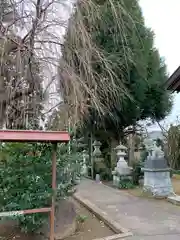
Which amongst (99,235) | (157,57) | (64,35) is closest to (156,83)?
(157,57)

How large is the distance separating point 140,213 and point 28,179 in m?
3.11

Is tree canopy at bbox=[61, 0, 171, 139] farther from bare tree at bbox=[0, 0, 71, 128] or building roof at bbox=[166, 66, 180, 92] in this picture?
building roof at bbox=[166, 66, 180, 92]

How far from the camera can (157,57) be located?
13078mm

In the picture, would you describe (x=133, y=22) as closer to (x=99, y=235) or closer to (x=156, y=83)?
A: (x=99, y=235)

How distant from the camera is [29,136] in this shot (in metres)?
3.63

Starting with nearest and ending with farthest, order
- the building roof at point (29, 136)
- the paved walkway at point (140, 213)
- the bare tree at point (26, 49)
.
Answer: the building roof at point (29, 136), the paved walkway at point (140, 213), the bare tree at point (26, 49)

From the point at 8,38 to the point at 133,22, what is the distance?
2457 mm

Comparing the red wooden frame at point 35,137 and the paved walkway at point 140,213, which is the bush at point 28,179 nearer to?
the red wooden frame at point 35,137

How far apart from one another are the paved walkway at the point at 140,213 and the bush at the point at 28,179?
4.63 feet

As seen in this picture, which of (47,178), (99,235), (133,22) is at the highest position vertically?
(133,22)

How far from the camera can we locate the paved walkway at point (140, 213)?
4.89m

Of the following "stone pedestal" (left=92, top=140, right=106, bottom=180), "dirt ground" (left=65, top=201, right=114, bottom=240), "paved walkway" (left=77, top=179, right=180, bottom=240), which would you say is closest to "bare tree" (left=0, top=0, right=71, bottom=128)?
"dirt ground" (left=65, top=201, right=114, bottom=240)

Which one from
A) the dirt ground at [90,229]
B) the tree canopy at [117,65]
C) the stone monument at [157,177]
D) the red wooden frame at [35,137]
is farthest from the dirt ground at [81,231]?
the stone monument at [157,177]

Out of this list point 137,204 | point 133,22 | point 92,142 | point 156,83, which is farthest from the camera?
point 92,142
